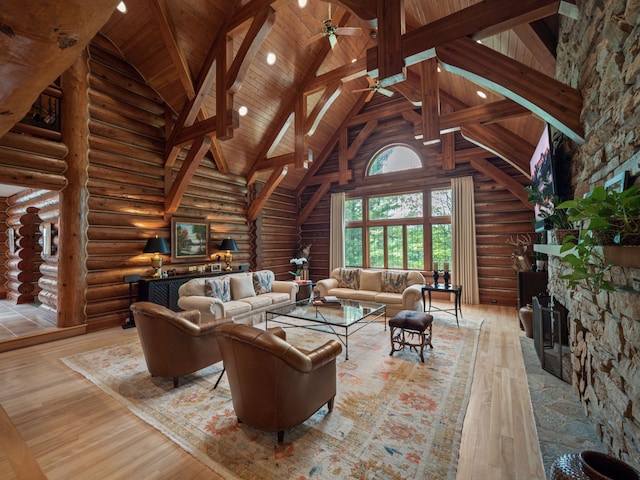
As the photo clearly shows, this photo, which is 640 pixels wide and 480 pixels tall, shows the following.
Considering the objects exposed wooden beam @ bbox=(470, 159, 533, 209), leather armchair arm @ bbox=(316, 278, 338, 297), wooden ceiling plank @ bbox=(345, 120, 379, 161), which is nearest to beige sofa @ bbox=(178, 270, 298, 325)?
leather armchair arm @ bbox=(316, 278, 338, 297)

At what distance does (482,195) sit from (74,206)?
8.43 metres

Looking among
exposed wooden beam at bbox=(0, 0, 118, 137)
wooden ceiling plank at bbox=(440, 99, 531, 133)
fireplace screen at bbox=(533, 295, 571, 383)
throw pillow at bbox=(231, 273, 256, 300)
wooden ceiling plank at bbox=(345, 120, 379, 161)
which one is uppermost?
wooden ceiling plank at bbox=(345, 120, 379, 161)

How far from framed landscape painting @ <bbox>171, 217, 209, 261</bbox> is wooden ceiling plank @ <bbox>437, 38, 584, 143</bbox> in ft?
18.8

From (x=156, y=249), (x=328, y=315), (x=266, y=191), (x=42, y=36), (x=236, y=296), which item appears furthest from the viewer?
(x=266, y=191)

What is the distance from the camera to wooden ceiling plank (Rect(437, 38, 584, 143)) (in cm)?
256

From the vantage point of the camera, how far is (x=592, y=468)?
1.22m

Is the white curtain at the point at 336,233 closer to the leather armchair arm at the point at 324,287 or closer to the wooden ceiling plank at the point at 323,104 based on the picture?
the leather armchair arm at the point at 324,287

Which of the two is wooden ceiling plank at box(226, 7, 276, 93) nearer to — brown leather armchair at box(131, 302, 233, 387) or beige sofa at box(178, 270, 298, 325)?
beige sofa at box(178, 270, 298, 325)

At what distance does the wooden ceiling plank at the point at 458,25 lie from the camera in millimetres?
2469

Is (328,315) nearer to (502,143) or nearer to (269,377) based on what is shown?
(269,377)

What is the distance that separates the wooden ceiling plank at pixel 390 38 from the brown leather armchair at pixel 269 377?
10.1 feet

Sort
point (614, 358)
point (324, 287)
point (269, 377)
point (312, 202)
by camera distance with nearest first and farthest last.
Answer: point (614, 358) → point (269, 377) → point (324, 287) → point (312, 202)

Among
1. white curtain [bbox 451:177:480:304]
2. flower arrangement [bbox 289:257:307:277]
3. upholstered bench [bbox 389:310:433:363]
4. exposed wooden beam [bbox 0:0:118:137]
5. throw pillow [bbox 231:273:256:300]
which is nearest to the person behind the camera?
exposed wooden beam [bbox 0:0:118:137]

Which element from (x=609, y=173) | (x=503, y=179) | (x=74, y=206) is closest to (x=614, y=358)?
(x=609, y=173)
